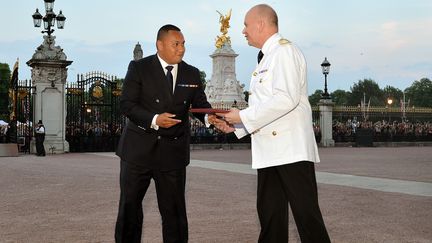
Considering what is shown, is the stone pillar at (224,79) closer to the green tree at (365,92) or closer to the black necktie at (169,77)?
the black necktie at (169,77)

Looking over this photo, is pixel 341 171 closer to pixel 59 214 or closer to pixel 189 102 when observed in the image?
pixel 59 214

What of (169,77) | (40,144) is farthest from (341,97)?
(169,77)

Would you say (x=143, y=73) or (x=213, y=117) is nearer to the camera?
(x=213, y=117)

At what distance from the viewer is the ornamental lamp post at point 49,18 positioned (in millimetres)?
24422

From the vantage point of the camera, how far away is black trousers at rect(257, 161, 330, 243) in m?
3.84

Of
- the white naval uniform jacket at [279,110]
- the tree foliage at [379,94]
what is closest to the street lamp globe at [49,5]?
the white naval uniform jacket at [279,110]

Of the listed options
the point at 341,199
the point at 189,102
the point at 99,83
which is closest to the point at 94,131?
the point at 99,83

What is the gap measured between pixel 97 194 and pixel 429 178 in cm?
744

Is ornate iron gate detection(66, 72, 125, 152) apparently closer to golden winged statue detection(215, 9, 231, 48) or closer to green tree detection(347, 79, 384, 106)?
golden winged statue detection(215, 9, 231, 48)

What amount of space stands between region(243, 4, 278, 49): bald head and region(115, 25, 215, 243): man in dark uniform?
2.31 ft

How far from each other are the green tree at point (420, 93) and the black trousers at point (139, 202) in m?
108

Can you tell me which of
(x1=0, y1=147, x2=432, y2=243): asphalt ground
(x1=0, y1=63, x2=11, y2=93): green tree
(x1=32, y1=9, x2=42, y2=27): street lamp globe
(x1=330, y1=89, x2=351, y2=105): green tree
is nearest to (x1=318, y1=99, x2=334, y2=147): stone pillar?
(x1=32, y1=9, x2=42, y2=27): street lamp globe

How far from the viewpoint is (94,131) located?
2778 centimetres

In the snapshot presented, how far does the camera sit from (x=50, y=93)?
25219mm
